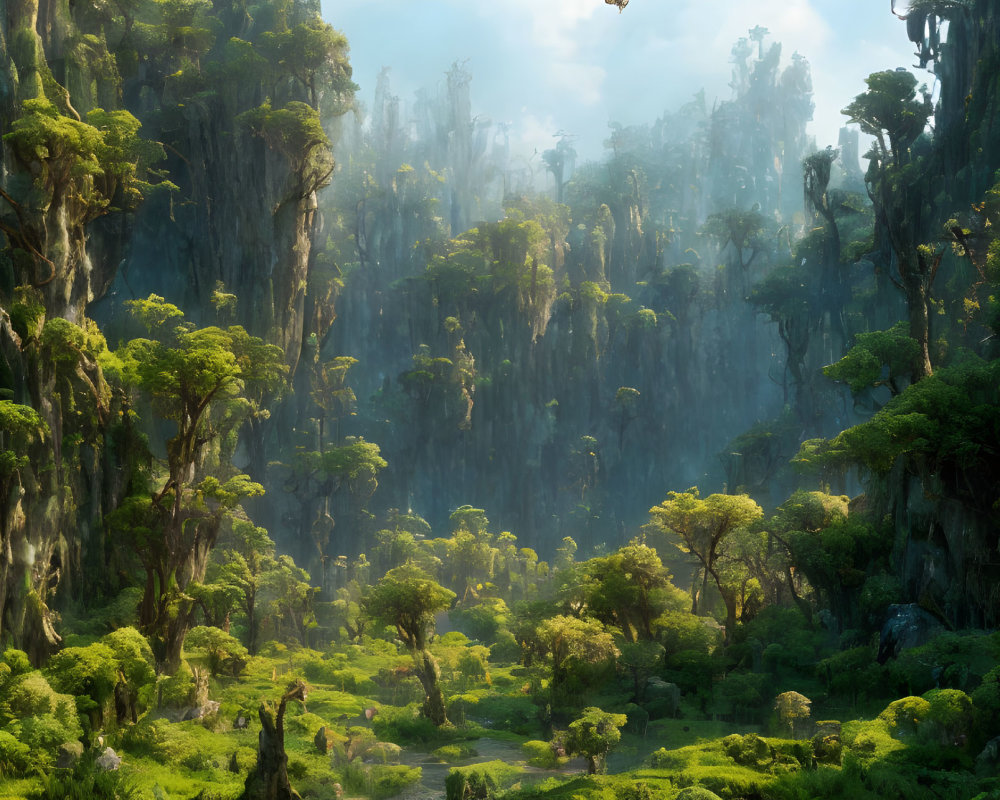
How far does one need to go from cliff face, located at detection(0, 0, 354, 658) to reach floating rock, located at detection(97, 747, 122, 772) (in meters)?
3.70

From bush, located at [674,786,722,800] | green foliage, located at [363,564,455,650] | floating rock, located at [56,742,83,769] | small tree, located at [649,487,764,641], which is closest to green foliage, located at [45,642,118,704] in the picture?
floating rock, located at [56,742,83,769]

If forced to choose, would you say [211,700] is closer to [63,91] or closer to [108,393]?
[108,393]

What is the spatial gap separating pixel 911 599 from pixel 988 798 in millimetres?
11447

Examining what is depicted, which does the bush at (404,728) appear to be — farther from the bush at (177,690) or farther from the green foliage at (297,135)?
the green foliage at (297,135)

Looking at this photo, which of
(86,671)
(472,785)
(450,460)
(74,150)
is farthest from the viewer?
(450,460)

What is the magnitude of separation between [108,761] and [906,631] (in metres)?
17.7

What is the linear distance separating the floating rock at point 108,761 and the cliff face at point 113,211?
3697 mm

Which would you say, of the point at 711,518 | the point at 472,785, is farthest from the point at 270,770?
the point at 711,518

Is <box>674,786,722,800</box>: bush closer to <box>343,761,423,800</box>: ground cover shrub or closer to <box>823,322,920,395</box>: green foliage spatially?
<box>343,761,423,800</box>: ground cover shrub

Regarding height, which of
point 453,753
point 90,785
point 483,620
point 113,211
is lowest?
point 453,753

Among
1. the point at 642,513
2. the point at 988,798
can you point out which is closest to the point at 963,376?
the point at 988,798

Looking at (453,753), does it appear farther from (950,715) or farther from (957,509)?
(957,509)

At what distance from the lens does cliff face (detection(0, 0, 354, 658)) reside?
726 inches

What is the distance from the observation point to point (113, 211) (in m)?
26.5
